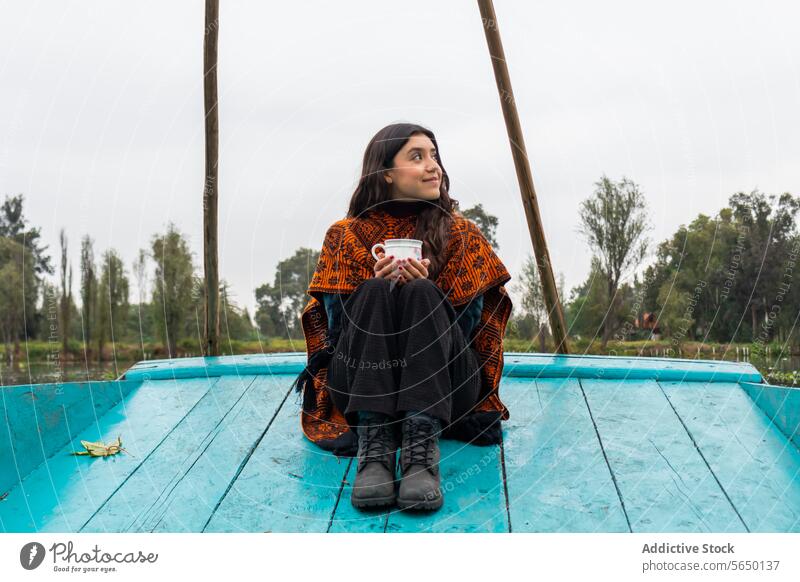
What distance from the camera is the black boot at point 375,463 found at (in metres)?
1.88

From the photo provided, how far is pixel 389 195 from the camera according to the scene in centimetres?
242

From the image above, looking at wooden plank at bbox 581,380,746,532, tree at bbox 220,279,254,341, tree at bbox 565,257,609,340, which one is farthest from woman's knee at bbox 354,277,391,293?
tree at bbox 220,279,254,341

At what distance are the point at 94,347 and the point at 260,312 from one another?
13.6ft

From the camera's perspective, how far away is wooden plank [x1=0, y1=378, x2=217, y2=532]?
1905 mm

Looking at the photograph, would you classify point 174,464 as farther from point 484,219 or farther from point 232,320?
point 232,320

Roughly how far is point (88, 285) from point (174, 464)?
3.90 meters

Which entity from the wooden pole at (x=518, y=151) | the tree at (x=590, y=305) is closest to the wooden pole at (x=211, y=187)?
the wooden pole at (x=518, y=151)

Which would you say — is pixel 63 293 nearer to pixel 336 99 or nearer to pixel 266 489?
pixel 336 99

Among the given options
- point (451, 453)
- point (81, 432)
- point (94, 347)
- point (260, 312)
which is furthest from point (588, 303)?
point (94, 347)

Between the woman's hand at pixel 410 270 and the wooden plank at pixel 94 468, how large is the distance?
101cm

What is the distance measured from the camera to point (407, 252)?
2051 millimetres

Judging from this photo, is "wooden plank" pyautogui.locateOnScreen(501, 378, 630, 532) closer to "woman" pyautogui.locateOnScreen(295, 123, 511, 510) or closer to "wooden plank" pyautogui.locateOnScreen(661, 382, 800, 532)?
"woman" pyautogui.locateOnScreen(295, 123, 511, 510)

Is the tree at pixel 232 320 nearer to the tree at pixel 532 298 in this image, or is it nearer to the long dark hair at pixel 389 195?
the tree at pixel 532 298

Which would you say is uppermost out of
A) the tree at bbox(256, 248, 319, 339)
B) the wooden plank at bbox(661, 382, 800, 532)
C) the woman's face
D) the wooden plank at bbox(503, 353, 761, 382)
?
the woman's face
